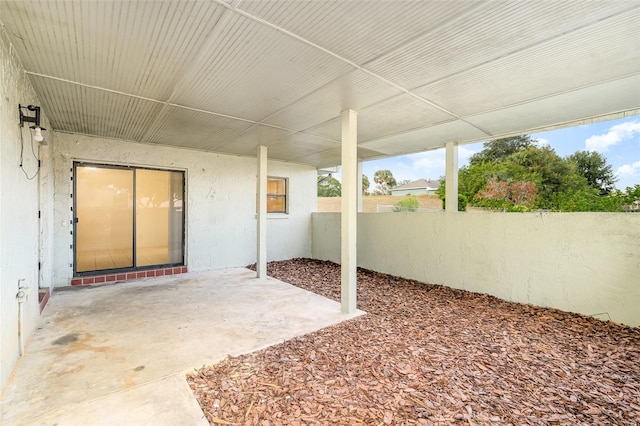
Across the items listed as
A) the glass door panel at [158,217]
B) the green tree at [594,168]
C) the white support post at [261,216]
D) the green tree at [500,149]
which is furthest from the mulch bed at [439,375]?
the green tree at [500,149]

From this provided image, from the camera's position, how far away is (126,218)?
17.7 ft

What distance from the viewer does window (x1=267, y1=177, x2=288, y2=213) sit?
7.50 m

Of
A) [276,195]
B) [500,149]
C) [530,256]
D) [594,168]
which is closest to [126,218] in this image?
[276,195]

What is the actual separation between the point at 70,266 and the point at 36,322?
2067mm

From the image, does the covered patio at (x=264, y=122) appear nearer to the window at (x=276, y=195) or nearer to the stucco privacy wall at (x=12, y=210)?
the stucco privacy wall at (x=12, y=210)

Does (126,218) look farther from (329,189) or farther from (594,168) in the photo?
(329,189)

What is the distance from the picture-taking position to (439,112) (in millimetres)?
3770

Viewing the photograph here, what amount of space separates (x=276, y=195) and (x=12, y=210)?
18.0 feet

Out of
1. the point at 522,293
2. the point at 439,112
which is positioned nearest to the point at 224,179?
the point at 439,112

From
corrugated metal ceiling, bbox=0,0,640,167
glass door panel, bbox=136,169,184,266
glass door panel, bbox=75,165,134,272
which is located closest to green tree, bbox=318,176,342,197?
glass door panel, bbox=136,169,184,266

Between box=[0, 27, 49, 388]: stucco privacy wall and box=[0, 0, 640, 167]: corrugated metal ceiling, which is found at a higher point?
box=[0, 0, 640, 167]: corrugated metal ceiling

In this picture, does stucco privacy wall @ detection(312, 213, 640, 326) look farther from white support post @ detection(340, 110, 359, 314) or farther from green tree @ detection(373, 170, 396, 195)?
green tree @ detection(373, 170, 396, 195)

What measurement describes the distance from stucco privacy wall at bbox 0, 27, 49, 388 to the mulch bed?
4.92ft

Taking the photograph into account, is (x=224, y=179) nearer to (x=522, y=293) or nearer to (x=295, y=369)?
(x=295, y=369)
